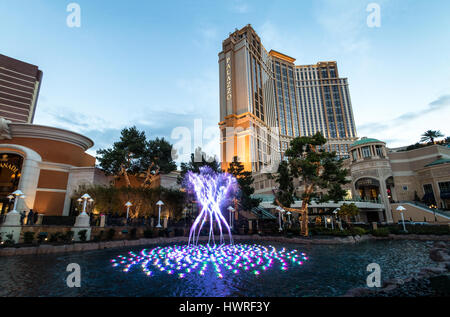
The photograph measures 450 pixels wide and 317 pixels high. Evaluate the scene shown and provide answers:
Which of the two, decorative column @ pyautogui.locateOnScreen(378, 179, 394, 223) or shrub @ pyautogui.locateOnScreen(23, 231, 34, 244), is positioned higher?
decorative column @ pyautogui.locateOnScreen(378, 179, 394, 223)

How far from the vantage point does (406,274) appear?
8203mm

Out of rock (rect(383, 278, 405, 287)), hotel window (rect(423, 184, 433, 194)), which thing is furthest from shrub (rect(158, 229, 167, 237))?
hotel window (rect(423, 184, 433, 194))

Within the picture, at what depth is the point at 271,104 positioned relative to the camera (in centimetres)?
11694

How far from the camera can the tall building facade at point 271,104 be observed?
4006 inches

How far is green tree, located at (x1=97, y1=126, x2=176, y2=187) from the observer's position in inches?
1240

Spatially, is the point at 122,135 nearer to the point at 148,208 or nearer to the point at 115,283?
the point at 148,208

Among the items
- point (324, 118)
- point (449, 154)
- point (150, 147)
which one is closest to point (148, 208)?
point (150, 147)

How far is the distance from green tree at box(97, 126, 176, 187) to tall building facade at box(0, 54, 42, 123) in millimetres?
83453

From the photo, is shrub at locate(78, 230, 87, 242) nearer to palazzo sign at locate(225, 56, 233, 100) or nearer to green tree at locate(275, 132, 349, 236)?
green tree at locate(275, 132, 349, 236)

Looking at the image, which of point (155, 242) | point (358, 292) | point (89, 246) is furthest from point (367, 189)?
point (89, 246)

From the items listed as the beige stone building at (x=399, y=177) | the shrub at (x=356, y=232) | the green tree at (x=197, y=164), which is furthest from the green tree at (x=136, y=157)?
the beige stone building at (x=399, y=177)

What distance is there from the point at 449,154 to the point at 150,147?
5148 centimetres

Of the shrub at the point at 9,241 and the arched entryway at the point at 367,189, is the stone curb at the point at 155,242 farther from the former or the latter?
the arched entryway at the point at 367,189

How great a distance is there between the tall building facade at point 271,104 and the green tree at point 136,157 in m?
61.8
